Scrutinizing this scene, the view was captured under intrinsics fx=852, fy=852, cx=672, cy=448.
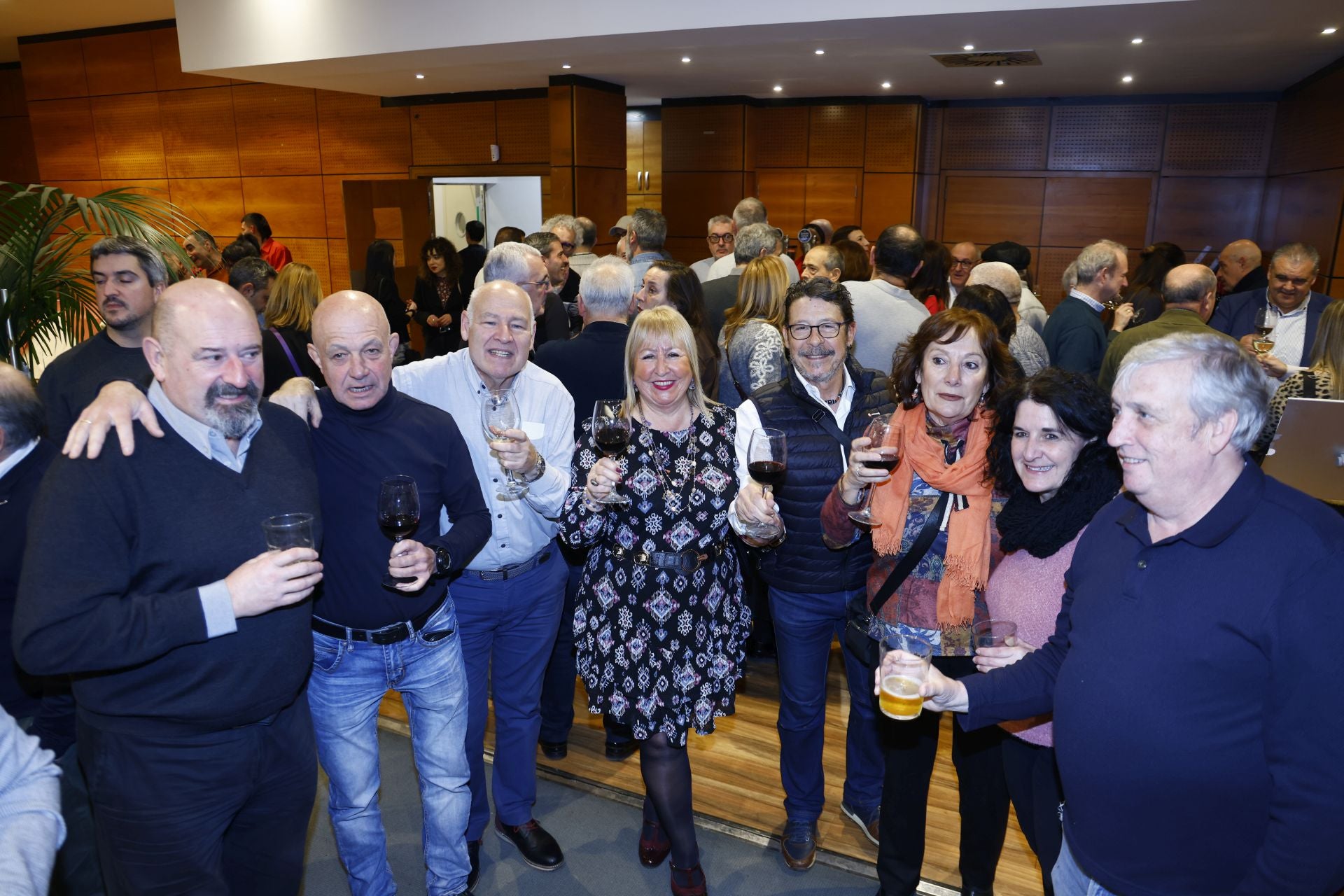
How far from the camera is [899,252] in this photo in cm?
→ 439

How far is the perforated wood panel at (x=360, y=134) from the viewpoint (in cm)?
1025

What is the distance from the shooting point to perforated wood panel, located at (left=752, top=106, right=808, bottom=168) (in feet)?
34.7

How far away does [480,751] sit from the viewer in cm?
282

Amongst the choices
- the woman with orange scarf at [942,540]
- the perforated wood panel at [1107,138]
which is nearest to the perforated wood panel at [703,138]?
→ the perforated wood panel at [1107,138]

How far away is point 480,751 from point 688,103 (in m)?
9.27

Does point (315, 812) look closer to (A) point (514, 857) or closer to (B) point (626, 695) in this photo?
(A) point (514, 857)

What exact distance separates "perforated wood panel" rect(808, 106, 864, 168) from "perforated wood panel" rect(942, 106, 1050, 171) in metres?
1.08

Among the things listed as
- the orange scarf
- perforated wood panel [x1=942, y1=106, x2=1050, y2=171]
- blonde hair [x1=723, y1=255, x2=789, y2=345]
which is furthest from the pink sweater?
perforated wood panel [x1=942, y1=106, x2=1050, y2=171]

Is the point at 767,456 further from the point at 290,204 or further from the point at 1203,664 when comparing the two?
the point at 290,204

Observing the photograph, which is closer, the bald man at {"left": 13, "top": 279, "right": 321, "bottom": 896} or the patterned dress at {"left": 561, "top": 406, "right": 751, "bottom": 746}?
the bald man at {"left": 13, "top": 279, "right": 321, "bottom": 896}

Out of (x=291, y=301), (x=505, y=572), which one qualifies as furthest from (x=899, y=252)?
(x=291, y=301)

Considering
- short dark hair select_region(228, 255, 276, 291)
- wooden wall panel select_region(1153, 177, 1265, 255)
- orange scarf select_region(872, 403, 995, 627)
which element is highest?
wooden wall panel select_region(1153, 177, 1265, 255)

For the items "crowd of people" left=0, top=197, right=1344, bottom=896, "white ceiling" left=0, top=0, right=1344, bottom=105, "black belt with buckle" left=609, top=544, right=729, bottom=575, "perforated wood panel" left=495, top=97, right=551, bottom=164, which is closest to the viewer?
"crowd of people" left=0, top=197, right=1344, bottom=896

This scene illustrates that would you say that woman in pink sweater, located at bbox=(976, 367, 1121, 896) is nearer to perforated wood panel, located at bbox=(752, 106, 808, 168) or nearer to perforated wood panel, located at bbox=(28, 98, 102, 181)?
perforated wood panel, located at bbox=(752, 106, 808, 168)
